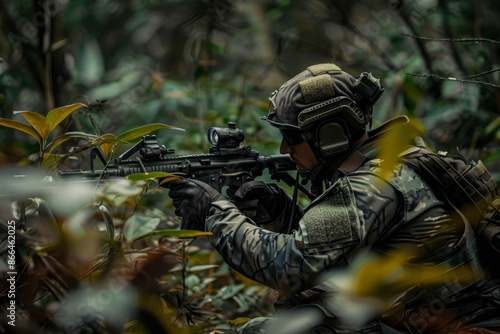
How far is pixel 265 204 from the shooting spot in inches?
110

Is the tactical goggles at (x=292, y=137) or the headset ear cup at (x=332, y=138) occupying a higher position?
the headset ear cup at (x=332, y=138)

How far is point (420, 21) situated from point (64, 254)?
476 centimetres

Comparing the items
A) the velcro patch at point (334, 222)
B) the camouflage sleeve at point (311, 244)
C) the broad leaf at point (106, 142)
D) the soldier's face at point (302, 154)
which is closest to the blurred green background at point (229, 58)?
the soldier's face at point (302, 154)

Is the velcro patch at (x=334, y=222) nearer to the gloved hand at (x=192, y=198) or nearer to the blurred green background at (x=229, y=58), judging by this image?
the gloved hand at (x=192, y=198)

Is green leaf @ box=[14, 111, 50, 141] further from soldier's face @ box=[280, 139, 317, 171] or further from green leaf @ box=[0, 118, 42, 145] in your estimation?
soldier's face @ box=[280, 139, 317, 171]

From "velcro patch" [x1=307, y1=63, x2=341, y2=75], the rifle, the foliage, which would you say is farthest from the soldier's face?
the foliage

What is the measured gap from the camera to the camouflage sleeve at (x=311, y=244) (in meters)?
2.22

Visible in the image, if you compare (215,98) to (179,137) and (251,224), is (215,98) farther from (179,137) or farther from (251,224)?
(251,224)

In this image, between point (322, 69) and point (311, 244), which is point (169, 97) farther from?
point (311, 244)

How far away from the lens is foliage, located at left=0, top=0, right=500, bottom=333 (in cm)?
149

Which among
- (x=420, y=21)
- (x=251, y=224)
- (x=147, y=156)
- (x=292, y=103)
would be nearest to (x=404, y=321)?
(x=251, y=224)

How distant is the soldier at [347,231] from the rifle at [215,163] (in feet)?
0.26

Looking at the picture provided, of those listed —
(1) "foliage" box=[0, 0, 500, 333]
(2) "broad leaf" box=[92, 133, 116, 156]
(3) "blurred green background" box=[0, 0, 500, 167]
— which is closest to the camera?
(1) "foliage" box=[0, 0, 500, 333]

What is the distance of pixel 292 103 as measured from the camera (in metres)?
2.47
